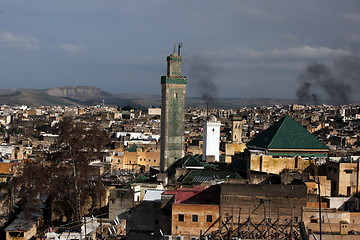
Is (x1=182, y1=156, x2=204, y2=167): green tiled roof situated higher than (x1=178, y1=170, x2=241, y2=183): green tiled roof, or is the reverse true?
(x1=182, y1=156, x2=204, y2=167): green tiled roof

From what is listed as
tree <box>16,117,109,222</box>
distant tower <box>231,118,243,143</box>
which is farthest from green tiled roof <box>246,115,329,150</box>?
distant tower <box>231,118,243,143</box>

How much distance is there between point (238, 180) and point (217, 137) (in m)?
9.04

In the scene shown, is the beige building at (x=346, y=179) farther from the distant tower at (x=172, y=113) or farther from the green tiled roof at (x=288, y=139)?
the distant tower at (x=172, y=113)

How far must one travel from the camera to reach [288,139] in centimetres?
2786

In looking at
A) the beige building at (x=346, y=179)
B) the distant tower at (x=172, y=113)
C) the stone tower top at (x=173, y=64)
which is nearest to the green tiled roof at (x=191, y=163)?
the distant tower at (x=172, y=113)

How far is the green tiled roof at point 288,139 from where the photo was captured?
2756 cm

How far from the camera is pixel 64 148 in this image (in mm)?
25750

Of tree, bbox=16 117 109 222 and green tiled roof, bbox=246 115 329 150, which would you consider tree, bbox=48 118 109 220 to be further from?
green tiled roof, bbox=246 115 329 150

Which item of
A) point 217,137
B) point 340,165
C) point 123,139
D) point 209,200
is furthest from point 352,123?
point 209,200

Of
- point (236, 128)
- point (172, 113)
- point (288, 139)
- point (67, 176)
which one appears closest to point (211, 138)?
point (172, 113)

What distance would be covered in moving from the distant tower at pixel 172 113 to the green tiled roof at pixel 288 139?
14.6 feet

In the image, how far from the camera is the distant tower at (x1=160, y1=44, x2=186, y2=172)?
104ft

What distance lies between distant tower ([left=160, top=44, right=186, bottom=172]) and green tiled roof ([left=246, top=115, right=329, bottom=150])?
445cm

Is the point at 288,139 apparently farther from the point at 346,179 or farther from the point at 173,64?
the point at 173,64
